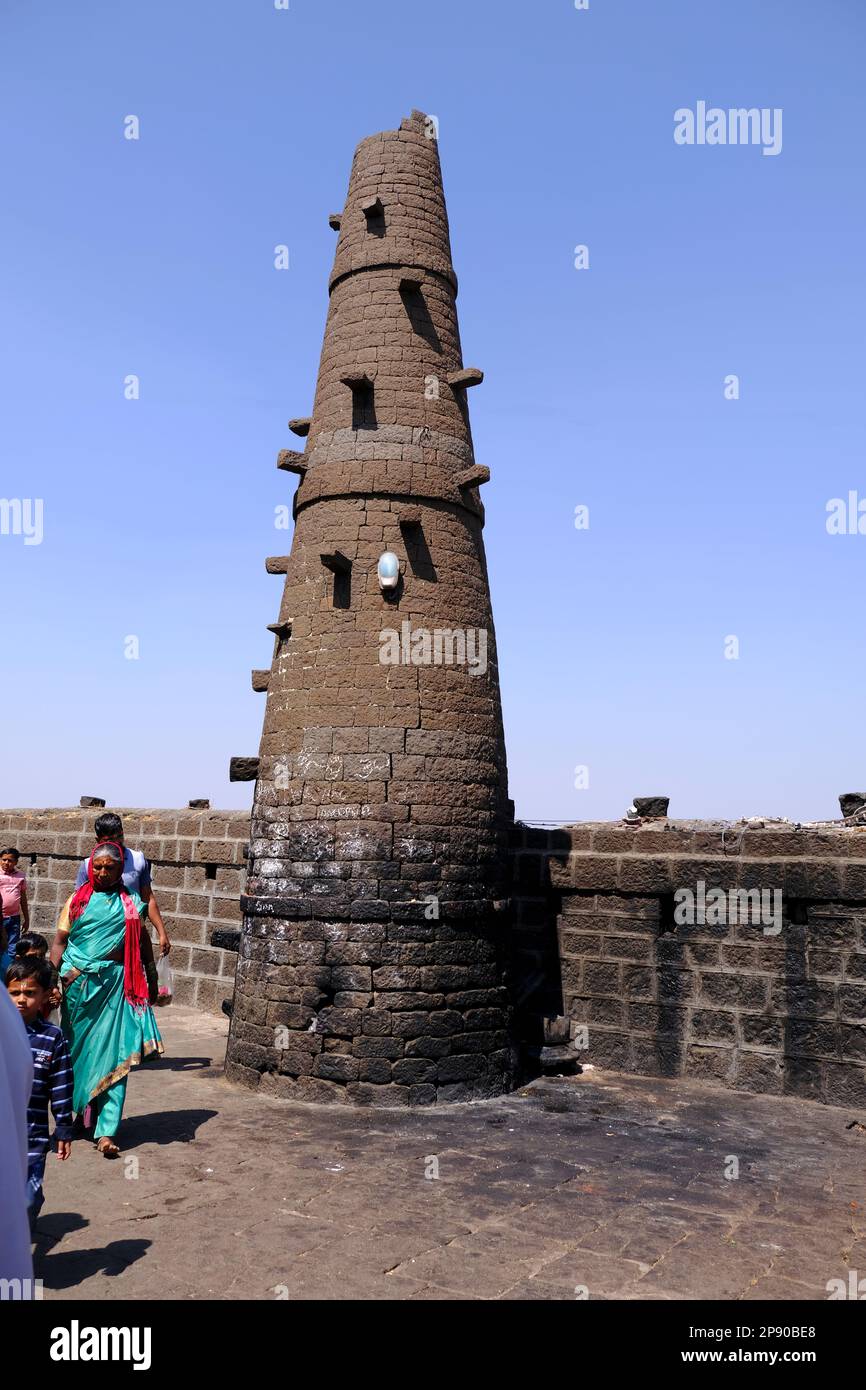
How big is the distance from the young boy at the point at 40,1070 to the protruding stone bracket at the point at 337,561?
4344mm

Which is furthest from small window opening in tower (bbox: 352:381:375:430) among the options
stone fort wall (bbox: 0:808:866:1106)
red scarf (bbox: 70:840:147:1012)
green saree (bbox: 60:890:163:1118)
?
green saree (bbox: 60:890:163:1118)

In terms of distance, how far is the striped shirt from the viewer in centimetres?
428

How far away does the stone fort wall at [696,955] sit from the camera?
7.48 meters

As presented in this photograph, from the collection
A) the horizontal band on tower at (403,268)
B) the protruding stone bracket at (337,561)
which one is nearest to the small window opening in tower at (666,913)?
the protruding stone bracket at (337,561)

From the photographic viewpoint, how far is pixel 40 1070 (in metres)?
4.28

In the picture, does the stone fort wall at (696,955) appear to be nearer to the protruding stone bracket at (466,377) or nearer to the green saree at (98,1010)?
the green saree at (98,1010)

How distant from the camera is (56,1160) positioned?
5961mm

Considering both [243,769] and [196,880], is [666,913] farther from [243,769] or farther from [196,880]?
[196,880]

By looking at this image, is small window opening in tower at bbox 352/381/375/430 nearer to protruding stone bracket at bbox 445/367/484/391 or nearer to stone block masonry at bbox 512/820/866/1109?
protruding stone bracket at bbox 445/367/484/391

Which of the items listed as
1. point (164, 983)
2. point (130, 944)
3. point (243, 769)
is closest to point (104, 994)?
point (130, 944)

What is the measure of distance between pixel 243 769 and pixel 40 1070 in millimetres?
5008

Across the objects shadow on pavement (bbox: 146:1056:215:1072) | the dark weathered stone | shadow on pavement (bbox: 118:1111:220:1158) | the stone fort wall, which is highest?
the dark weathered stone
